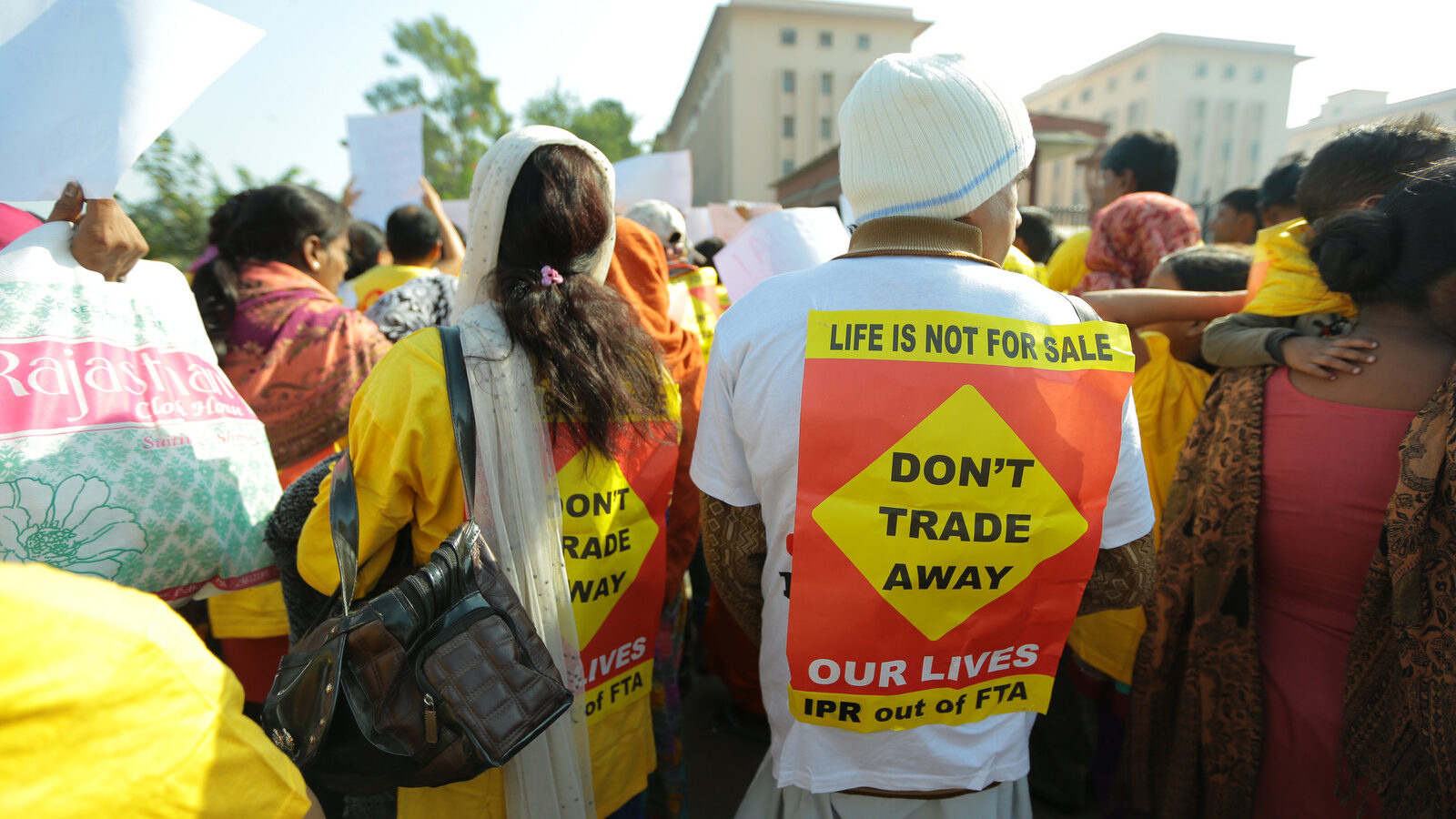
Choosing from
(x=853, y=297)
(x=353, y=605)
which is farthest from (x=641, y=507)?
(x=853, y=297)

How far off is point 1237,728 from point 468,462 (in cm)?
190

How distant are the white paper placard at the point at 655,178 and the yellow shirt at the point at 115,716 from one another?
4.58 meters

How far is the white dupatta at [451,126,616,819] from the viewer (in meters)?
1.41

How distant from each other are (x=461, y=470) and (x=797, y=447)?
2.11 ft

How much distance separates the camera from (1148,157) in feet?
11.1

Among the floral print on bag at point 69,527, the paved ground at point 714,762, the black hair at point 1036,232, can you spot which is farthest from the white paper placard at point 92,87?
the black hair at point 1036,232

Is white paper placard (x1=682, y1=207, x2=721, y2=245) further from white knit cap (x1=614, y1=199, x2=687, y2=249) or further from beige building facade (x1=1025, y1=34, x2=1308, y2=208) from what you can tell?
beige building facade (x1=1025, y1=34, x2=1308, y2=208)

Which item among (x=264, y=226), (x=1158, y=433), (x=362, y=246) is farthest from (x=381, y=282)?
(x=1158, y=433)

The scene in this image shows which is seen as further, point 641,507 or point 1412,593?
point 641,507

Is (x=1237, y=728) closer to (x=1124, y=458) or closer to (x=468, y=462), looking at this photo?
(x=1124, y=458)

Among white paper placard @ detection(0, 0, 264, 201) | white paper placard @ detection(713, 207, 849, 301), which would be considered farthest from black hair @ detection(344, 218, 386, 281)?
white paper placard @ detection(0, 0, 264, 201)

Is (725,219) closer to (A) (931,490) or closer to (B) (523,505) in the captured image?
(B) (523,505)

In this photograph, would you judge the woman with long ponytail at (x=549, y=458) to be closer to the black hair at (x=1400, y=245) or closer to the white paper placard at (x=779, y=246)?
the white paper placard at (x=779, y=246)

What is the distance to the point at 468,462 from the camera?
54.2 inches
